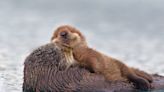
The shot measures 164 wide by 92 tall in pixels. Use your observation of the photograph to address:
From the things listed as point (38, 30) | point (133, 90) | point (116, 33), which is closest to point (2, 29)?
point (38, 30)

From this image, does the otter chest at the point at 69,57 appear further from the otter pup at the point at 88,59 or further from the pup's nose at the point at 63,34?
the pup's nose at the point at 63,34

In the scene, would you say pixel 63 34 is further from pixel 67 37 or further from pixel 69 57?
pixel 69 57

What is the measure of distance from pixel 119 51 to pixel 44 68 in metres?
7.34


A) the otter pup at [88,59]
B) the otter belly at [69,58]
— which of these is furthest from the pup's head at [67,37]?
the otter belly at [69,58]

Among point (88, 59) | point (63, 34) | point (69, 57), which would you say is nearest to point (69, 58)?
point (69, 57)

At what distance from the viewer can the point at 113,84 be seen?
38.4 ft

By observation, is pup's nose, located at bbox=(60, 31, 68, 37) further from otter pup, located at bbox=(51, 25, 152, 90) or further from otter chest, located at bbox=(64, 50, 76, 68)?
otter chest, located at bbox=(64, 50, 76, 68)

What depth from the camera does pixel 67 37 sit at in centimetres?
1141

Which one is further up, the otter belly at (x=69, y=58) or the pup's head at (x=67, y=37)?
the pup's head at (x=67, y=37)

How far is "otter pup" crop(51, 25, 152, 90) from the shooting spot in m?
11.5

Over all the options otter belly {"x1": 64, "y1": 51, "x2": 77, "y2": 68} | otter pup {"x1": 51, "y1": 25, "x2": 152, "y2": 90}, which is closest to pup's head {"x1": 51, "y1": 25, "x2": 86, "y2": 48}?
otter pup {"x1": 51, "y1": 25, "x2": 152, "y2": 90}

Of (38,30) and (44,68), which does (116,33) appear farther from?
(44,68)

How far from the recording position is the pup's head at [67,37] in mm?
11383

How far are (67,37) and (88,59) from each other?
44 centimetres
